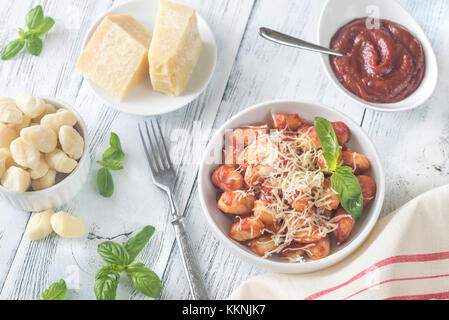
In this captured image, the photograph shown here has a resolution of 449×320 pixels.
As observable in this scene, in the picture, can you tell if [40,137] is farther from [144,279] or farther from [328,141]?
[328,141]

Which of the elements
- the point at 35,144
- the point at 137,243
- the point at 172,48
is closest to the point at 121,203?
the point at 137,243

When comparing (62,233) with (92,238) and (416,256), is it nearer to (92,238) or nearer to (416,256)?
(92,238)

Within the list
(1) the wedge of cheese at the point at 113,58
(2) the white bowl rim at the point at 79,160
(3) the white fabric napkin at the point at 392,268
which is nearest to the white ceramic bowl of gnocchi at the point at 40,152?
(2) the white bowl rim at the point at 79,160

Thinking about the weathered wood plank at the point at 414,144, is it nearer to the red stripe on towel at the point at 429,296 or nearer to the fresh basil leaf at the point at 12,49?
the red stripe on towel at the point at 429,296

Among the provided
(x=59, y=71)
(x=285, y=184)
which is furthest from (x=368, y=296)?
(x=59, y=71)

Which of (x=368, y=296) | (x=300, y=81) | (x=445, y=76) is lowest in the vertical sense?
(x=368, y=296)
